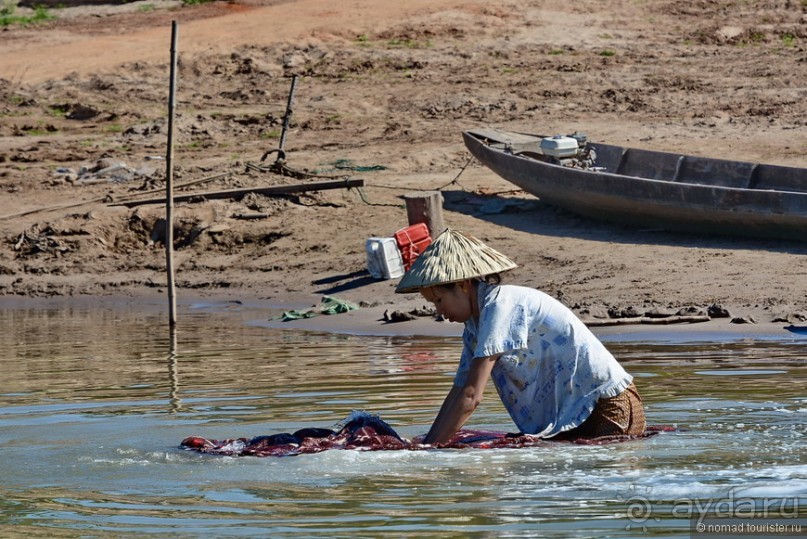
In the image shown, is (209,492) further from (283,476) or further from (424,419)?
(424,419)

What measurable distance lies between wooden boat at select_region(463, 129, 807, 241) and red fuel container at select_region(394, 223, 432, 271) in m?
2.31

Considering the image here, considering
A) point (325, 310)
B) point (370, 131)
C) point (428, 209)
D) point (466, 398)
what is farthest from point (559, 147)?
point (466, 398)

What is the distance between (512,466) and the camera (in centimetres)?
664

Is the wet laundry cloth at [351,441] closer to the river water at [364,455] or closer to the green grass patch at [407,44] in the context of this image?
the river water at [364,455]

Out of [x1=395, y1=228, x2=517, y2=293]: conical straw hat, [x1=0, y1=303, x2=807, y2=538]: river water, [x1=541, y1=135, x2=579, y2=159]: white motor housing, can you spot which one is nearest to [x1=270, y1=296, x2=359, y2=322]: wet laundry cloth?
[x1=0, y1=303, x2=807, y2=538]: river water

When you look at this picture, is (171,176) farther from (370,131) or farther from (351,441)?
(370,131)

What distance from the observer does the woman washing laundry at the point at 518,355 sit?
20.6 ft

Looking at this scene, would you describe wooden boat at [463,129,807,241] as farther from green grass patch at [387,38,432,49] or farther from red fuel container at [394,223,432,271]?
green grass patch at [387,38,432,49]

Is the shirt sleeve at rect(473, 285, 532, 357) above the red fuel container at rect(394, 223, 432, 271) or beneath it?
above

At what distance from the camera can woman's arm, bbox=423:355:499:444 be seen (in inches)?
247

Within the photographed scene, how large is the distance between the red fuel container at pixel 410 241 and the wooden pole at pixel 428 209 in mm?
224

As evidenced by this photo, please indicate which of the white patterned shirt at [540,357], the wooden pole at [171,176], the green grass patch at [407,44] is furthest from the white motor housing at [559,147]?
the white patterned shirt at [540,357]

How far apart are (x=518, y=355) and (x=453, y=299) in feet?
1.32

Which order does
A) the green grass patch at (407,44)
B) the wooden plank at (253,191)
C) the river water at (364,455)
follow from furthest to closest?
the green grass patch at (407,44) → the wooden plank at (253,191) → the river water at (364,455)
